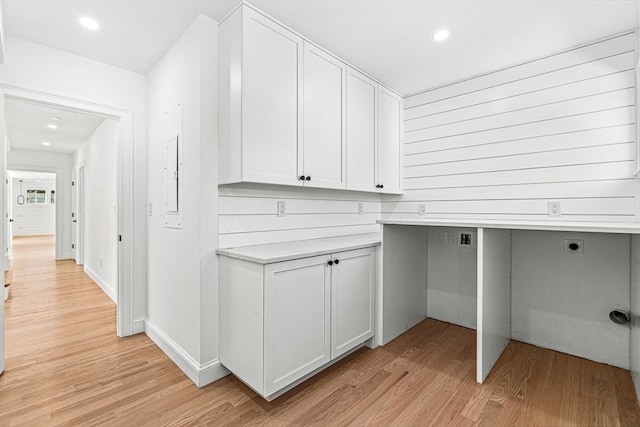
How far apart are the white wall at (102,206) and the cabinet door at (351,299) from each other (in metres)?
3.09

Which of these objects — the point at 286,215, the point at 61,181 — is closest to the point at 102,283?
the point at 286,215

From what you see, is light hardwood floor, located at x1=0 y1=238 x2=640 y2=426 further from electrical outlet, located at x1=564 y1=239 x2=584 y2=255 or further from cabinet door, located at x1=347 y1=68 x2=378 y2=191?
cabinet door, located at x1=347 y1=68 x2=378 y2=191

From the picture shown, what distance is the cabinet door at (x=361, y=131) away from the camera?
265 cm

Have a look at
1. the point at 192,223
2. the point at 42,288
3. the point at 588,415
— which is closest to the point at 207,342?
the point at 192,223

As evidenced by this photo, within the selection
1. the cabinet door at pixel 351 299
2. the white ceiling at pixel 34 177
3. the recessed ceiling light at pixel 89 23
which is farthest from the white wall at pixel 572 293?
the white ceiling at pixel 34 177

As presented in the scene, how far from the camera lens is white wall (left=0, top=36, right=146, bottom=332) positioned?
2254 millimetres

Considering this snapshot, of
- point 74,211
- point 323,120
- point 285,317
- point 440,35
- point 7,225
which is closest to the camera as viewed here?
point 285,317

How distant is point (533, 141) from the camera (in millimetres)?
2547

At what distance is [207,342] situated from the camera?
2043mm

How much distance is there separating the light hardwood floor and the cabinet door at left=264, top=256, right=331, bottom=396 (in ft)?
0.61

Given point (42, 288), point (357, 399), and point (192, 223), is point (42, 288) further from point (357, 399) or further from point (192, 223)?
point (357, 399)

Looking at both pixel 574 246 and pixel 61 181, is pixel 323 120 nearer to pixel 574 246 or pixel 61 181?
pixel 574 246

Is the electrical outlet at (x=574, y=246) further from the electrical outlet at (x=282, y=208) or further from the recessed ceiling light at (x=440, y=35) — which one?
the electrical outlet at (x=282, y=208)

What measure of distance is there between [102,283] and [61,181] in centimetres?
392
